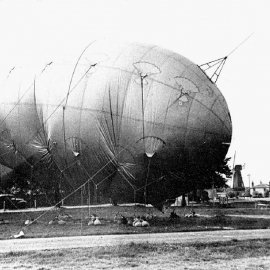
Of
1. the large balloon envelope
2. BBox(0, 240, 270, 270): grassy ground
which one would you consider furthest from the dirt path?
the large balloon envelope

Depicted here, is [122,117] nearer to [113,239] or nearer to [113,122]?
[113,122]

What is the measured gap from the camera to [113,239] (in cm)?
1748

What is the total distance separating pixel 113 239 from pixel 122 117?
16.0 feet

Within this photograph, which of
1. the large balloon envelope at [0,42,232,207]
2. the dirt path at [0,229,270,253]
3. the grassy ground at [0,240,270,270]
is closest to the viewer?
the grassy ground at [0,240,270,270]

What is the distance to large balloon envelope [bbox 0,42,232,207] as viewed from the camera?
1908cm

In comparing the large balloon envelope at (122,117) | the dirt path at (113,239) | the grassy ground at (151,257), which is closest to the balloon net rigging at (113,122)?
the large balloon envelope at (122,117)

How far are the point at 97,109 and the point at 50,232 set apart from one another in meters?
5.48

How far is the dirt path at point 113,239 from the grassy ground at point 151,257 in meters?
1.16

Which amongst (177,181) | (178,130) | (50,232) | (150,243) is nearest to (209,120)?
(178,130)

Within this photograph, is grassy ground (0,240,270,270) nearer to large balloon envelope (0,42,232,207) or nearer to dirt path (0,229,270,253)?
dirt path (0,229,270,253)

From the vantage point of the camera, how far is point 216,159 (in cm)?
2031

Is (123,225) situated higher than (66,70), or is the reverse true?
(66,70)

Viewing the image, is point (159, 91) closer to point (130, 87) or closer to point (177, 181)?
point (130, 87)

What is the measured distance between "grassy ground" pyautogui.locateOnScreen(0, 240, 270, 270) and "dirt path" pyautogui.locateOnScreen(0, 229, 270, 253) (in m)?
1.16
